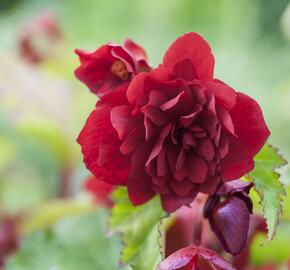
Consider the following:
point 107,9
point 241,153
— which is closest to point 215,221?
point 241,153

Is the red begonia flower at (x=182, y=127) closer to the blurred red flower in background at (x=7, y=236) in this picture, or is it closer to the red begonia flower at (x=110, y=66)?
the red begonia flower at (x=110, y=66)

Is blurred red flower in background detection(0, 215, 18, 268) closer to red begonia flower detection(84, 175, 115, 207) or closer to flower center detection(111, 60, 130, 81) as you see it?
red begonia flower detection(84, 175, 115, 207)

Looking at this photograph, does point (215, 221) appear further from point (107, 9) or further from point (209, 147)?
point (107, 9)

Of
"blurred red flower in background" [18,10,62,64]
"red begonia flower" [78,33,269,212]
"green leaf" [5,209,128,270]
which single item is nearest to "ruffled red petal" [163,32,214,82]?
"red begonia flower" [78,33,269,212]

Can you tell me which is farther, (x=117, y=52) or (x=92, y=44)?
(x=92, y=44)

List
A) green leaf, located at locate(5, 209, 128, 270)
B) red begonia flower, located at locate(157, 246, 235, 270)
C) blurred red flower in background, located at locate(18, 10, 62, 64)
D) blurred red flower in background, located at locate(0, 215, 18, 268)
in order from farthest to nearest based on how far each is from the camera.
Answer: blurred red flower in background, located at locate(18, 10, 62, 64) → blurred red flower in background, located at locate(0, 215, 18, 268) → green leaf, located at locate(5, 209, 128, 270) → red begonia flower, located at locate(157, 246, 235, 270)

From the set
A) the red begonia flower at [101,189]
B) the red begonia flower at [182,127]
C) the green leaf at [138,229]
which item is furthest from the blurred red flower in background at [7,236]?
the red begonia flower at [182,127]

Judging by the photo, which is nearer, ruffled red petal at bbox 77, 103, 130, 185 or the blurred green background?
ruffled red petal at bbox 77, 103, 130, 185

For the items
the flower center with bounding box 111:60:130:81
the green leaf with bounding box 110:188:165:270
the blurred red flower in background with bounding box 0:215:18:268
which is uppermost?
the flower center with bounding box 111:60:130:81

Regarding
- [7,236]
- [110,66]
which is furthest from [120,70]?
[7,236]
